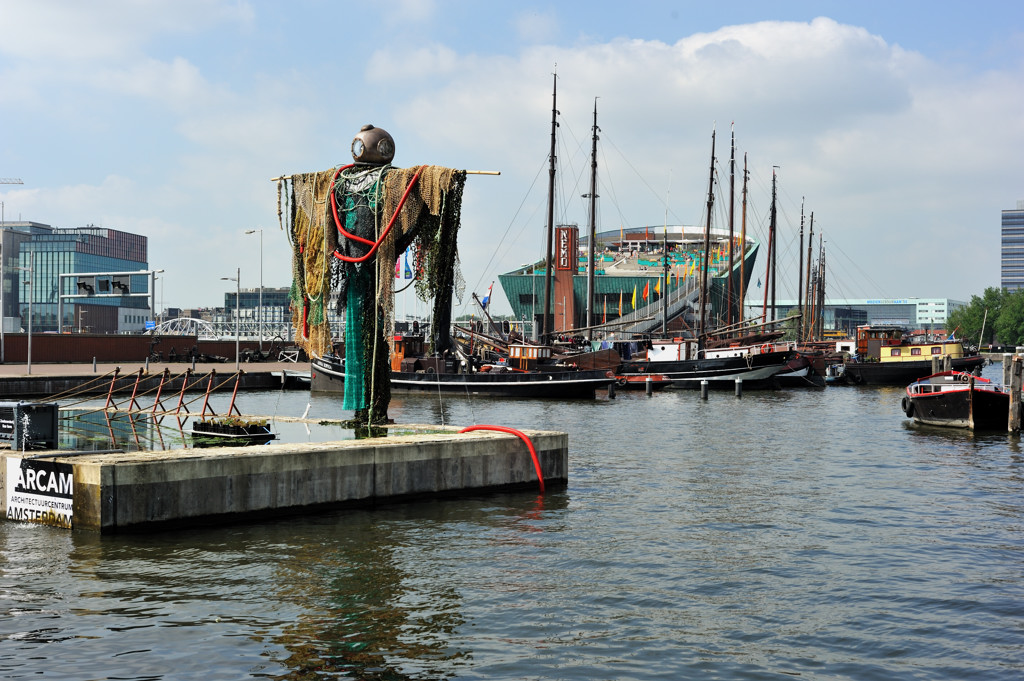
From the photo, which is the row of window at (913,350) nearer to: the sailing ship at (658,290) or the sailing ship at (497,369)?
the sailing ship at (658,290)

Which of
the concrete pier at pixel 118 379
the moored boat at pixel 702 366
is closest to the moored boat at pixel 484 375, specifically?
the concrete pier at pixel 118 379

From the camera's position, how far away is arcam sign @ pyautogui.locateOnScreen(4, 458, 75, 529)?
13.8 meters

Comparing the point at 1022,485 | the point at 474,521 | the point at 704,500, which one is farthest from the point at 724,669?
the point at 1022,485

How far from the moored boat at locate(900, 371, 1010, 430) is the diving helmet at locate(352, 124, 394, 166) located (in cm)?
2508

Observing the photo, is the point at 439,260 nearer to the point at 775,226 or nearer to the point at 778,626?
the point at 778,626

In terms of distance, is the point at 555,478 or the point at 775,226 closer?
the point at 555,478

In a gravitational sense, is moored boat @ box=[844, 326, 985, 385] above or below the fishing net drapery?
below

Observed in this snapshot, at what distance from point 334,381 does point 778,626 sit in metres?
50.4

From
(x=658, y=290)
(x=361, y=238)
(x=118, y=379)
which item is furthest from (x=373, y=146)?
(x=658, y=290)

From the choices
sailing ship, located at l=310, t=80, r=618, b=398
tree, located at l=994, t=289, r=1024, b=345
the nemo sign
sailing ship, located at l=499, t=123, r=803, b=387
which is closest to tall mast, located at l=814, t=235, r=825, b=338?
sailing ship, located at l=499, t=123, r=803, b=387

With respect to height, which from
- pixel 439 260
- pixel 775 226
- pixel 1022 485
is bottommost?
pixel 1022 485

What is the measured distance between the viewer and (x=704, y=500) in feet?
63.0

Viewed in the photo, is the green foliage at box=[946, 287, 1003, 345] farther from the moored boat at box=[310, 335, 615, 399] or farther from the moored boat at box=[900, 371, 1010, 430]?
the moored boat at box=[900, 371, 1010, 430]

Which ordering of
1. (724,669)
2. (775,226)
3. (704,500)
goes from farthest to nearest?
(775,226) < (704,500) < (724,669)
